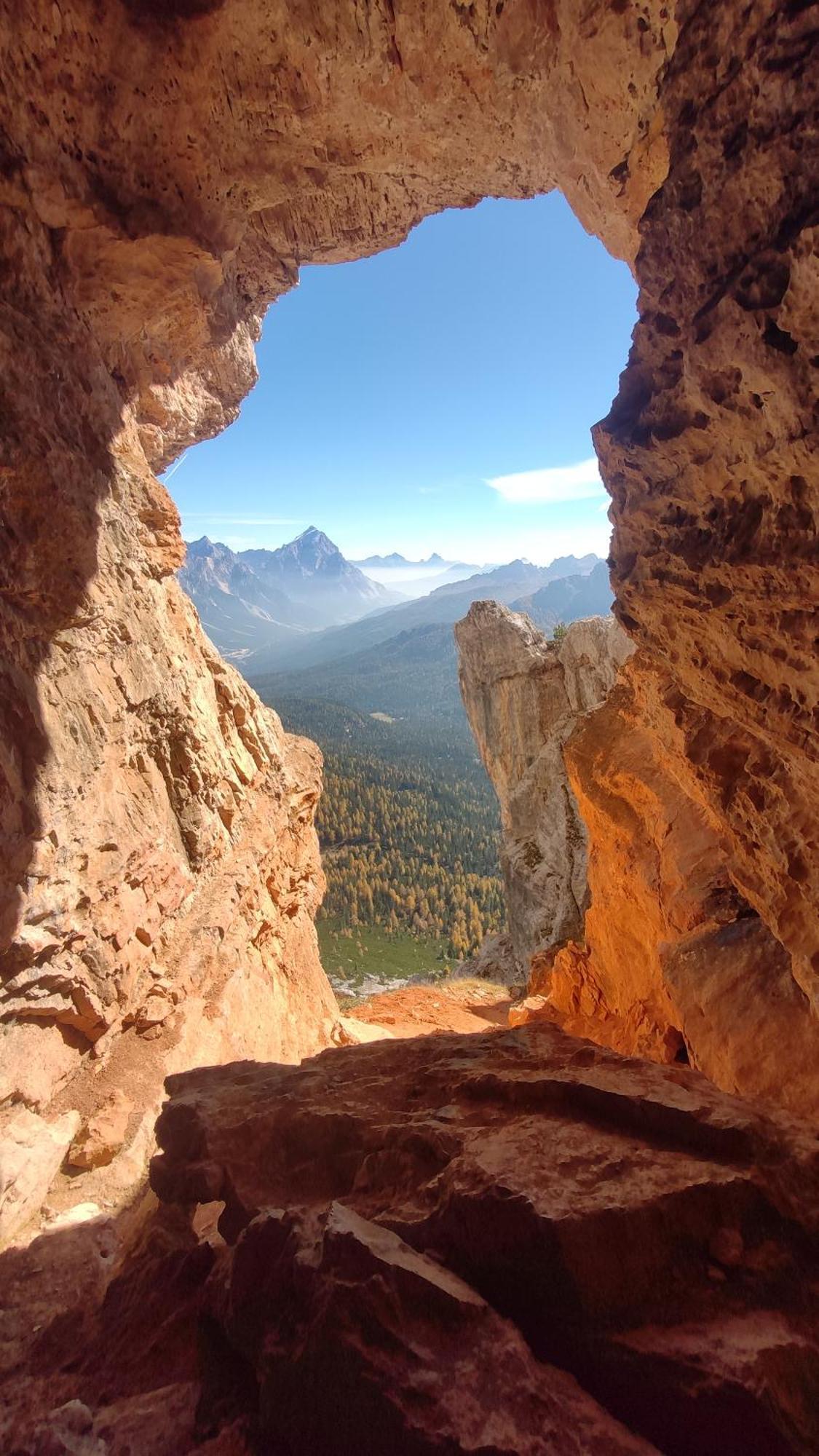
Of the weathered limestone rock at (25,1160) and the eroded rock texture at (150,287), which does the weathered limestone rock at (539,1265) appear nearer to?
the weathered limestone rock at (25,1160)

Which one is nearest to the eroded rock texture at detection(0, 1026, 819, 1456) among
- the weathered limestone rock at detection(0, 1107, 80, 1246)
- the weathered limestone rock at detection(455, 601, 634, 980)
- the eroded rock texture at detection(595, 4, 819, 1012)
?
the weathered limestone rock at detection(0, 1107, 80, 1246)

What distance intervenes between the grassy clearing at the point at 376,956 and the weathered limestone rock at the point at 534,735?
50.2ft

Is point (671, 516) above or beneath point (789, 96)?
beneath

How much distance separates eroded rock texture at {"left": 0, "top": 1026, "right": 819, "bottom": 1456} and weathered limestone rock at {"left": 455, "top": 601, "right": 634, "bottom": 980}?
22553 mm

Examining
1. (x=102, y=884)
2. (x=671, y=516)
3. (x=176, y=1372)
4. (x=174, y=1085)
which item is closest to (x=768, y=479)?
(x=671, y=516)

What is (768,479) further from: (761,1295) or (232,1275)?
(232,1275)

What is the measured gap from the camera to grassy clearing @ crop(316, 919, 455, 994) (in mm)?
46706

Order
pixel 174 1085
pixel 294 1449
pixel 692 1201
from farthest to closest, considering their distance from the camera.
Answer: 1. pixel 174 1085
2. pixel 692 1201
3. pixel 294 1449

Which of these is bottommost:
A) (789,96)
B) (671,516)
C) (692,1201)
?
(692,1201)

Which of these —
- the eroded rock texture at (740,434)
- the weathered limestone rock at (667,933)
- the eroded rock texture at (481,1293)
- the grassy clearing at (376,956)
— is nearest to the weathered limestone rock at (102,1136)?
the eroded rock texture at (481,1293)

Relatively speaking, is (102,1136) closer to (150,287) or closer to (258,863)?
(258,863)

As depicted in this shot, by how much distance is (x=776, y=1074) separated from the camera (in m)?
5.40

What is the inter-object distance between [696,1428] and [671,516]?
5.35 meters

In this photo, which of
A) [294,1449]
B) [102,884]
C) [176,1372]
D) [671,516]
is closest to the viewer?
[294,1449]
